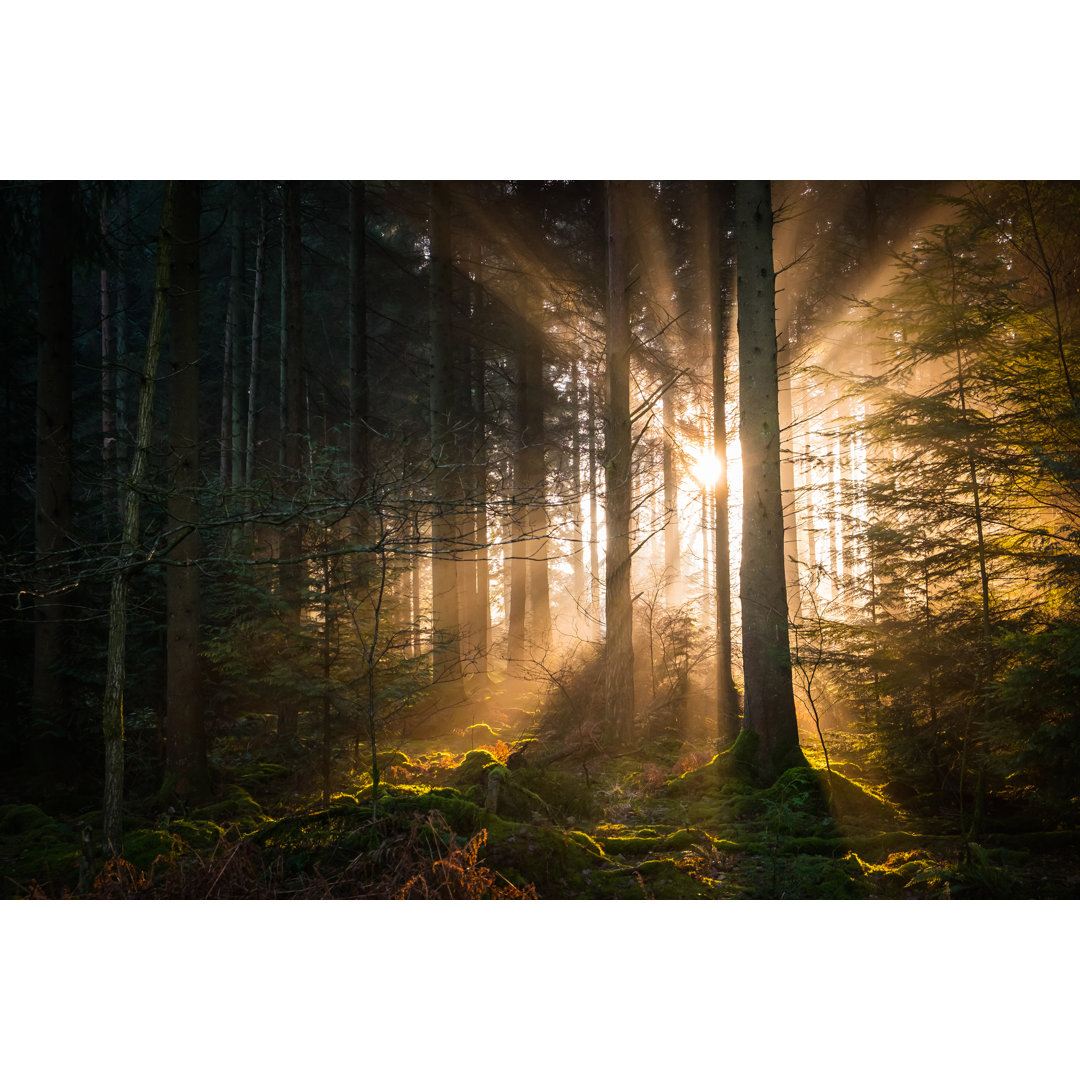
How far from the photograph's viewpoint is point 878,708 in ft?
16.0

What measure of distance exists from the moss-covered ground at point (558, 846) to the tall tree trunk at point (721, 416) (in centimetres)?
272

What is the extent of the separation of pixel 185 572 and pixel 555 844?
4.62 metres

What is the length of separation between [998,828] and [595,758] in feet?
12.9

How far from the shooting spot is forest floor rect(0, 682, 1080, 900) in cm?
337

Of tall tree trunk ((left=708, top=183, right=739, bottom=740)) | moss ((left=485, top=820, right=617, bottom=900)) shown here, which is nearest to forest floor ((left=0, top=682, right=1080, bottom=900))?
moss ((left=485, top=820, right=617, bottom=900))

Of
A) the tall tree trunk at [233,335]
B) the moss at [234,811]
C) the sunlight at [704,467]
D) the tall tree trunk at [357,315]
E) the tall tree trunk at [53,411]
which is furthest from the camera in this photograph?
the tall tree trunk at [233,335]

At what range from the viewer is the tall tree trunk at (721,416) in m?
8.39

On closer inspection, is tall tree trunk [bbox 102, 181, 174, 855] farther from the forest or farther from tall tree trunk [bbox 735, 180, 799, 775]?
tall tree trunk [bbox 735, 180, 799, 775]

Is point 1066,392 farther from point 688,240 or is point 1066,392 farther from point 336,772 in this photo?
point 336,772

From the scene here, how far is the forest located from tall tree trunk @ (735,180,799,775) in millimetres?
31

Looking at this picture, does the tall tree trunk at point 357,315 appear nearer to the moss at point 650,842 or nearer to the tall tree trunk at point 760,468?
the tall tree trunk at point 760,468

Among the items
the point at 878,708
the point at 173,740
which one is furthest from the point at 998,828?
the point at 173,740

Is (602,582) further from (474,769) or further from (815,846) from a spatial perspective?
(815,846)

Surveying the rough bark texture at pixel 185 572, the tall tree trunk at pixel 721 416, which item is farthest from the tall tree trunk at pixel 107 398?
the tall tree trunk at pixel 721 416
